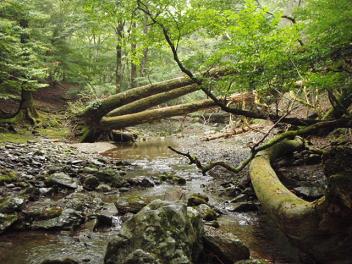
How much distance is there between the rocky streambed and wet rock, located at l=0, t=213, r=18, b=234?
15 mm

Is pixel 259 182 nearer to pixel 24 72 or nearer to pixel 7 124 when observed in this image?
pixel 24 72

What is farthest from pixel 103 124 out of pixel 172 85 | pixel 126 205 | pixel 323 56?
pixel 323 56

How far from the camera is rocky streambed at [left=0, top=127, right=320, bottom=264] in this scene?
445 cm

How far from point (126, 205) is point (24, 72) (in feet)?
29.3

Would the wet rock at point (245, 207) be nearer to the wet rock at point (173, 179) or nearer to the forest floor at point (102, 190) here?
the forest floor at point (102, 190)

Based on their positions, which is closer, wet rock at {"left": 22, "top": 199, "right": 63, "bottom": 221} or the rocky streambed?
the rocky streambed

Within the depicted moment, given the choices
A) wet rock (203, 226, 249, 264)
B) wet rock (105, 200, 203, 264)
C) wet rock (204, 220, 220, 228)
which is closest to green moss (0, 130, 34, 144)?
wet rock (204, 220, 220, 228)

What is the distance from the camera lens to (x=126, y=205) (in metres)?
6.54

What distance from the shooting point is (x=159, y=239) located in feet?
13.0

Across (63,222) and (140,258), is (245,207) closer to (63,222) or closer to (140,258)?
(63,222)

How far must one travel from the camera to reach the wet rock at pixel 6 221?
5.15 meters

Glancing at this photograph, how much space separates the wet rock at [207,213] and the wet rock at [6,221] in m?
3.20

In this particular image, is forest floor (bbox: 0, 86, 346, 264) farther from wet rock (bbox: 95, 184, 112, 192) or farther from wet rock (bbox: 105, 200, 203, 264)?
wet rock (bbox: 105, 200, 203, 264)

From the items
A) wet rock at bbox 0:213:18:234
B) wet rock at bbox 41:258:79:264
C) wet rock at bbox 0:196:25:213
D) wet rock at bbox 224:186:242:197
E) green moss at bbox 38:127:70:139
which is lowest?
wet rock at bbox 224:186:242:197
